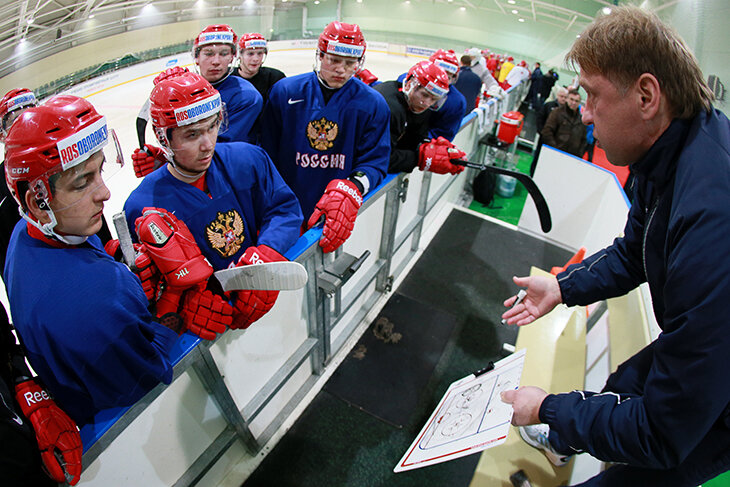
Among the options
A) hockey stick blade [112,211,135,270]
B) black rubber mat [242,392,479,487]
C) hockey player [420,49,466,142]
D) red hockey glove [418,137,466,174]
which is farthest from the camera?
hockey player [420,49,466,142]

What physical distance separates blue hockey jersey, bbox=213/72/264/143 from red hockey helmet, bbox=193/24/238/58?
0.99ft

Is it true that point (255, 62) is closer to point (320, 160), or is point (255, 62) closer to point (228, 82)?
point (228, 82)

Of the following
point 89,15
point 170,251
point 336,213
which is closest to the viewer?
point 170,251

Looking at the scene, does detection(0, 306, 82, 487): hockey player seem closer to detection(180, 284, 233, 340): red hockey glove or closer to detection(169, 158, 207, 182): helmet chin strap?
detection(180, 284, 233, 340): red hockey glove

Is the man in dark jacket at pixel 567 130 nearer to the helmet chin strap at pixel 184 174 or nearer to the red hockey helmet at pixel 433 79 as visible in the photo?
the red hockey helmet at pixel 433 79

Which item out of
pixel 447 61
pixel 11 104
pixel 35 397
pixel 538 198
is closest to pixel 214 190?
Answer: pixel 35 397

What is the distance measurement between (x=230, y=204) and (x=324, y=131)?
74 centimetres

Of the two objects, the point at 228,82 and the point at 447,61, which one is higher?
the point at 447,61

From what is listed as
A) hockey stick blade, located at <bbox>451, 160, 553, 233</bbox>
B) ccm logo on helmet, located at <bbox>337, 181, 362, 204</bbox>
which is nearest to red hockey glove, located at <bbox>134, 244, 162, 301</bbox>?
ccm logo on helmet, located at <bbox>337, 181, 362, 204</bbox>

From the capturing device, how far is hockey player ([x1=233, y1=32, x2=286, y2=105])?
2.68 m

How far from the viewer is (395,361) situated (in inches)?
82.4

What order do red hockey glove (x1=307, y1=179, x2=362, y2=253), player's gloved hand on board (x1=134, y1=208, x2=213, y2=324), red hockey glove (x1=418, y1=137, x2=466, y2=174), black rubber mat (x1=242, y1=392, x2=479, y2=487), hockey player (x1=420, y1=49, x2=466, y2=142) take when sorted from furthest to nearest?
hockey player (x1=420, y1=49, x2=466, y2=142) → red hockey glove (x1=418, y1=137, x2=466, y2=174) → black rubber mat (x1=242, y1=392, x2=479, y2=487) → red hockey glove (x1=307, y1=179, x2=362, y2=253) → player's gloved hand on board (x1=134, y1=208, x2=213, y2=324)

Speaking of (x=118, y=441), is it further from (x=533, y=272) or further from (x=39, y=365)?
(x=533, y=272)

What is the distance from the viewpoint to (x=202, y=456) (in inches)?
51.9
